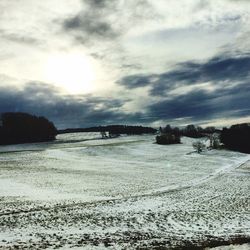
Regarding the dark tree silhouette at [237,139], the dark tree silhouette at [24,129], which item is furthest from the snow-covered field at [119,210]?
the dark tree silhouette at [24,129]

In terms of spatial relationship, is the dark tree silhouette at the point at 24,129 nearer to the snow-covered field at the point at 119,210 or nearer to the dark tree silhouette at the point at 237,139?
the dark tree silhouette at the point at 237,139

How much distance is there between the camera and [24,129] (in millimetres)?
167625

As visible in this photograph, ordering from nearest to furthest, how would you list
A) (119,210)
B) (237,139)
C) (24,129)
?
(119,210) → (237,139) → (24,129)

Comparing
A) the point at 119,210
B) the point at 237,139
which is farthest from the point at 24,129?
the point at 119,210

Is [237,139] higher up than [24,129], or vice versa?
[24,129]

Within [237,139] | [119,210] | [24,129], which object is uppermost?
[24,129]

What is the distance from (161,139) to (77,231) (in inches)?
4915

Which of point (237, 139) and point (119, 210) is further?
point (237, 139)

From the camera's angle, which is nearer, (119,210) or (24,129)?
(119,210)

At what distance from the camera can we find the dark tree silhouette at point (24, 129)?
526ft

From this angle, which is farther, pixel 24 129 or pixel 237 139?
pixel 24 129

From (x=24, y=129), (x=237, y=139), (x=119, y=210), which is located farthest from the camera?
(x=24, y=129)

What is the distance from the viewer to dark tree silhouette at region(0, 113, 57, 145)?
526ft

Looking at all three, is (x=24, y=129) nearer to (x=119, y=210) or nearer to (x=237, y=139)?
(x=237, y=139)
